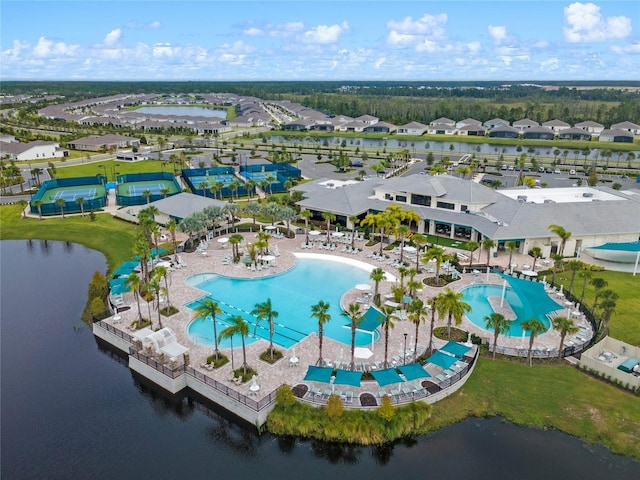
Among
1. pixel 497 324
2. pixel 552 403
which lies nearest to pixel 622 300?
pixel 497 324

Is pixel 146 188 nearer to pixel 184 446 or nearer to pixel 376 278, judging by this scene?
pixel 376 278

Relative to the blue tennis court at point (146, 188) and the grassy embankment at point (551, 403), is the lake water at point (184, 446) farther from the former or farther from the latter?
the blue tennis court at point (146, 188)

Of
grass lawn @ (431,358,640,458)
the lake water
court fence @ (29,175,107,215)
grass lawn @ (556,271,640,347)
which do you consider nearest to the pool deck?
the lake water

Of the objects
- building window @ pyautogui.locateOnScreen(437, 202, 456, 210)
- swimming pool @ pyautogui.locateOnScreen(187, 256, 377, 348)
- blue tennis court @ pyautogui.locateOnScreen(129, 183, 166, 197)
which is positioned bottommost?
swimming pool @ pyautogui.locateOnScreen(187, 256, 377, 348)

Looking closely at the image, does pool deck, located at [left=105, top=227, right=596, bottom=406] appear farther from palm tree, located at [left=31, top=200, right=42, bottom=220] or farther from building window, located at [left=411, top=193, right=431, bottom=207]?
palm tree, located at [left=31, top=200, right=42, bottom=220]

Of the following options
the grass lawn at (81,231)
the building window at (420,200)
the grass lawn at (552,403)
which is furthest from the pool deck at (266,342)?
the building window at (420,200)

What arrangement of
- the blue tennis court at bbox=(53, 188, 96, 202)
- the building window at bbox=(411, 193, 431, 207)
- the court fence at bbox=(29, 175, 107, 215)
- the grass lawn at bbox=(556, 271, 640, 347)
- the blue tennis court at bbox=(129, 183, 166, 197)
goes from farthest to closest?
the blue tennis court at bbox=(129, 183, 166, 197), the blue tennis court at bbox=(53, 188, 96, 202), the court fence at bbox=(29, 175, 107, 215), the building window at bbox=(411, 193, 431, 207), the grass lawn at bbox=(556, 271, 640, 347)

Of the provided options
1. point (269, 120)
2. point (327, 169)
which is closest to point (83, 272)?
point (327, 169)

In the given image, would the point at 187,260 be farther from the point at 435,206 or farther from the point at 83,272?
the point at 435,206
